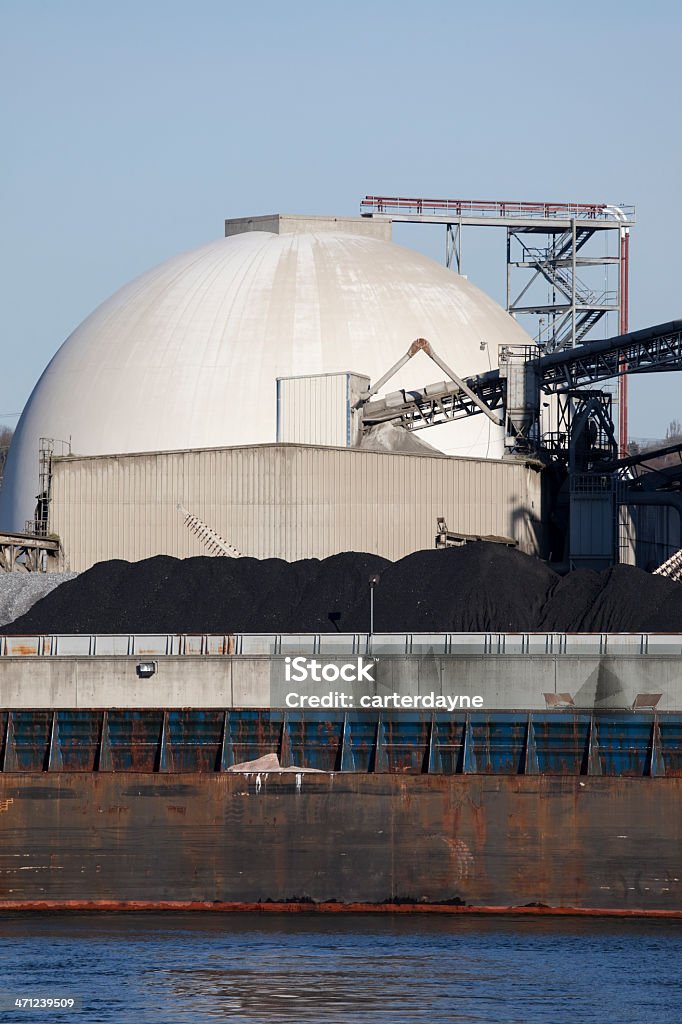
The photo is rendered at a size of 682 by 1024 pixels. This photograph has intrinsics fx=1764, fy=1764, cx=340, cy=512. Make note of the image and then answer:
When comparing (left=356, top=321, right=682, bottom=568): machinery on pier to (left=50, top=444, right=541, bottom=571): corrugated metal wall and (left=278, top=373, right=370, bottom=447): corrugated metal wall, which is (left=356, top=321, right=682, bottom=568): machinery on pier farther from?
(left=50, top=444, right=541, bottom=571): corrugated metal wall

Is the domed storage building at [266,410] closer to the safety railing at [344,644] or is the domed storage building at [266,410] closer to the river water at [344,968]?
the safety railing at [344,644]

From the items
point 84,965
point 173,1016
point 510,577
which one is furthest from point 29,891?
point 510,577

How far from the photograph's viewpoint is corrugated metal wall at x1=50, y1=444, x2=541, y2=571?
56562mm

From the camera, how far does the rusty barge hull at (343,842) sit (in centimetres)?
3481

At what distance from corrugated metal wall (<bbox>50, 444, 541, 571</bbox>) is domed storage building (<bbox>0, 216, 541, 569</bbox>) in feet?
0.15

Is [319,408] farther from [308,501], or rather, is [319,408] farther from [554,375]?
[554,375]

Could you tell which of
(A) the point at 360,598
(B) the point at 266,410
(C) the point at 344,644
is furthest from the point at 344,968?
(B) the point at 266,410

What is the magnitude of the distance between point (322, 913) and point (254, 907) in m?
1.40

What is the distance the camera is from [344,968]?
29.2m

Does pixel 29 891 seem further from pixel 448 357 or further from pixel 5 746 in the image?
pixel 448 357

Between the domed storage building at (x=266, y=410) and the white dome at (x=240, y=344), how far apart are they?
0.08m

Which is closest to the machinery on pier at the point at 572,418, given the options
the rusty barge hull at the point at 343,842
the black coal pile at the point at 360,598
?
the black coal pile at the point at 360,598

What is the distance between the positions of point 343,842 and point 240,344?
34174 mm

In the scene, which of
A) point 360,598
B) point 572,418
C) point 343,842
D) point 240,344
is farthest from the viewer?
point 240,344
